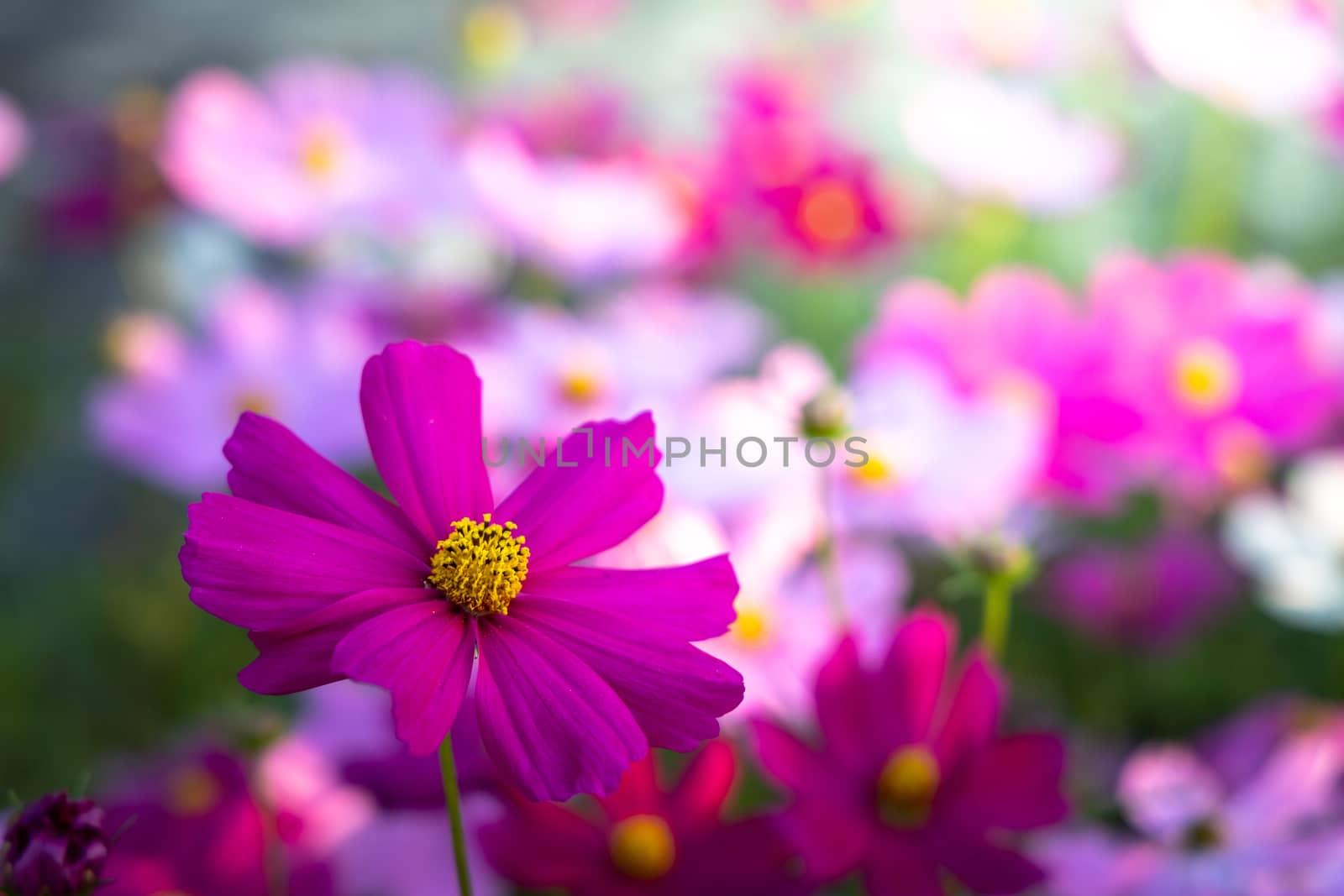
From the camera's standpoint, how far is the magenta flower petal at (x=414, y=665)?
33 cm

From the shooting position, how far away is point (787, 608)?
654 millimetres

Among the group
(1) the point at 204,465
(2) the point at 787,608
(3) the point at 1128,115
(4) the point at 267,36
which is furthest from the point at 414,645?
(4) the point at 267,36

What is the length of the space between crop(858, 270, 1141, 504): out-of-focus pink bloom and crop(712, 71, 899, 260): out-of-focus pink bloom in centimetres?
22

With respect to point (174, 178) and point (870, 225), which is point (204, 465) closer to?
point (174, 178)

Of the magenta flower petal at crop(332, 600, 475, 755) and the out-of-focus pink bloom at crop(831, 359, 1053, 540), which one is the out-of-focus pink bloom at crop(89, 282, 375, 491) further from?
the magenta flower petal at crop(332, 600, 475, 755)

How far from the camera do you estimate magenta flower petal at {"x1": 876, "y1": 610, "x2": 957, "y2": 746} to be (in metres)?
0.54

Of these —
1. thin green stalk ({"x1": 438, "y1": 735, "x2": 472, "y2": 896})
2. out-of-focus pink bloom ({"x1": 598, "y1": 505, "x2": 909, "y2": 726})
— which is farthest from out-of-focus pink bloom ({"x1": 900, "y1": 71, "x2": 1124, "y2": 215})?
thin green stalk ({"x1": 438, "y1": 735, "x2": 472, "y2": 896})

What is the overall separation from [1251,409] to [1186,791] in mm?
288

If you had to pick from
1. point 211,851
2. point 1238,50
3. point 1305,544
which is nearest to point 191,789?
point 211,851

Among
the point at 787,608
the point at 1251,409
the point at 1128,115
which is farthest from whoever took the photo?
the point at 1128,115

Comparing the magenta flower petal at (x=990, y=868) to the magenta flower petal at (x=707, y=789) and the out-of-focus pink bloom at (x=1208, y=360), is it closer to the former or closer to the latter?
the magenta flower petal at (x=707, y=789)

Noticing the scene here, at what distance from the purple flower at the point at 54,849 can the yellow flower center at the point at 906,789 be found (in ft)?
0.97

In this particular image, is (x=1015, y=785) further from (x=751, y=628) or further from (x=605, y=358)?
(x=605, y=358)

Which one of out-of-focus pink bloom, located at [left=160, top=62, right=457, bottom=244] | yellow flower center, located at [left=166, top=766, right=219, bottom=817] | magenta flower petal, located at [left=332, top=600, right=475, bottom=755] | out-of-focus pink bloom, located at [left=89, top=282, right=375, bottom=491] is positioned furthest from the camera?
out-of-focus pink bloom, located at [left=160, top=62, right=457, bottom=244]
